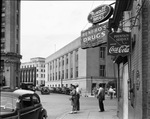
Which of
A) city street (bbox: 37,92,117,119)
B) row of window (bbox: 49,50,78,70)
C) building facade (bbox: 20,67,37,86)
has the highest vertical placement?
row of window (bbox: 49,50,78,70)

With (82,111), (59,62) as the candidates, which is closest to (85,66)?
(59,62)

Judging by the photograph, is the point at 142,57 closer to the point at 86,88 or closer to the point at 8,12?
the point at 86,88

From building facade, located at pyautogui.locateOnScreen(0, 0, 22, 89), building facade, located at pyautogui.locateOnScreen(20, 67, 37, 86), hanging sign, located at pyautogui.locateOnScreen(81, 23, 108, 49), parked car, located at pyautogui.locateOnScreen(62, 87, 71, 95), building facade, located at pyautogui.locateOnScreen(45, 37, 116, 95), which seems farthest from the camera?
building facade, located at pyautogui.locateOnScreen(20, 67, 37, 86)

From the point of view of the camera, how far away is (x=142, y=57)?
5.93 m

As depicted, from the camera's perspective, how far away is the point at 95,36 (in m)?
11.8

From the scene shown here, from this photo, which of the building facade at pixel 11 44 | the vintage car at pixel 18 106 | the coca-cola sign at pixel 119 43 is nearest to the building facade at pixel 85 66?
the building facade at pixel 11 44

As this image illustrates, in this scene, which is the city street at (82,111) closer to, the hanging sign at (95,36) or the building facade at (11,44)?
the hanging sign at (95,36)

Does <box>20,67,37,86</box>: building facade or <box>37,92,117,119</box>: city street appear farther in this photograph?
<box>20,67,37,86</box>: building facade

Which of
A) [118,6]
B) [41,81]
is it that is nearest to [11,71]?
[41,81]

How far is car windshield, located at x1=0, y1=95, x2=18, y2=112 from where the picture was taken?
697 centimetres

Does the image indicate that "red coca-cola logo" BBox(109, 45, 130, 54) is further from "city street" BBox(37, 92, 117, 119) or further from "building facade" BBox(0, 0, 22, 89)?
"building facade" BBox(0, 0, 22, 89)

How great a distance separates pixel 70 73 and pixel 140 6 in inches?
2170

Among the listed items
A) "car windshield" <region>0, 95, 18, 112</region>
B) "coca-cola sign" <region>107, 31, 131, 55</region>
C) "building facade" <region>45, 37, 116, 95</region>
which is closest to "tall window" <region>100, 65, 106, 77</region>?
"building facade" <region>45, 37, 116, 95</region>

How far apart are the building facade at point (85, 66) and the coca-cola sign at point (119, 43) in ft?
120
